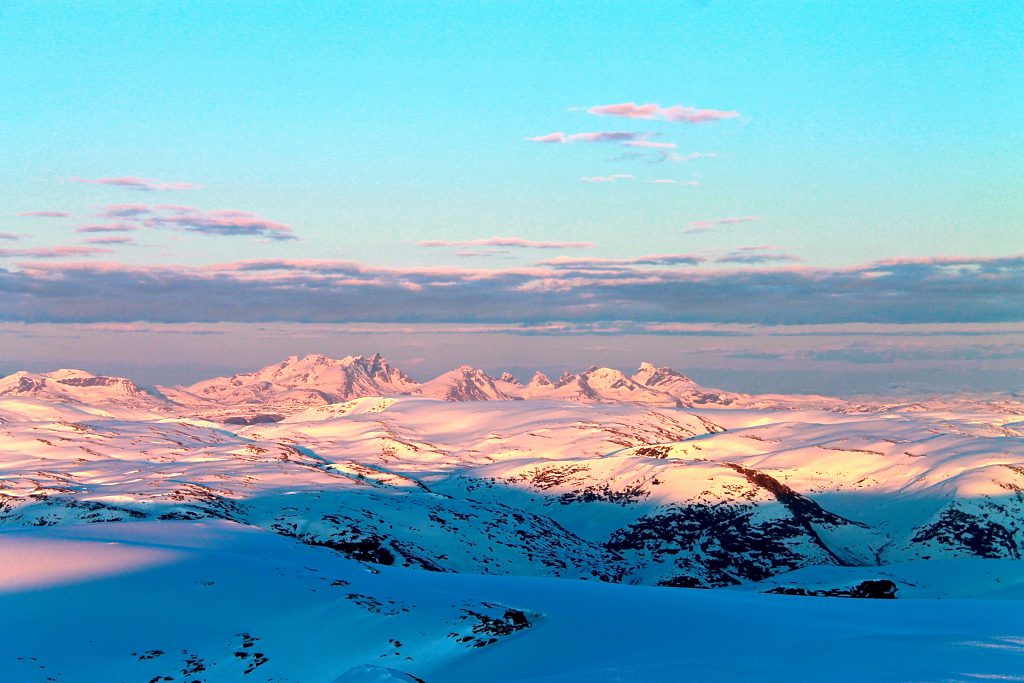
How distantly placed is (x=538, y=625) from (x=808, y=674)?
18091 millimetres

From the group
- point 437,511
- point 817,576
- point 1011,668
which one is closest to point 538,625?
point 1011,668

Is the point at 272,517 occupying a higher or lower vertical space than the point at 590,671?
lower

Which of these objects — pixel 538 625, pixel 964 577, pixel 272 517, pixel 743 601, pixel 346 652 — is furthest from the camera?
pixel 272 517

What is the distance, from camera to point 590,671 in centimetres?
4059

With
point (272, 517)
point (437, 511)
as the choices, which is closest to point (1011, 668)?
point (272, 517)

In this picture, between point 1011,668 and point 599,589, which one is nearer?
point 1011,668

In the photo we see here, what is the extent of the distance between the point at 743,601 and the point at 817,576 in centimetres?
8660

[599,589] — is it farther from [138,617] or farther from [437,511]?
[437,511]

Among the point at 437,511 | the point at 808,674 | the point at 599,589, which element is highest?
the point at 808,674

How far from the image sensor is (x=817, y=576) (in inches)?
5492

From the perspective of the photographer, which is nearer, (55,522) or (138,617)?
(138,617)

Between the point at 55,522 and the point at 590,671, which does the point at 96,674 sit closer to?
the point at 590,671

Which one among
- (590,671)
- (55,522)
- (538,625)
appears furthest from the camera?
(55,522)

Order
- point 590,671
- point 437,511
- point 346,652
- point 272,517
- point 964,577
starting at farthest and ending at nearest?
point 437,511 < point 272,517 < point 964,577 < point 346,652 < point 590,671
